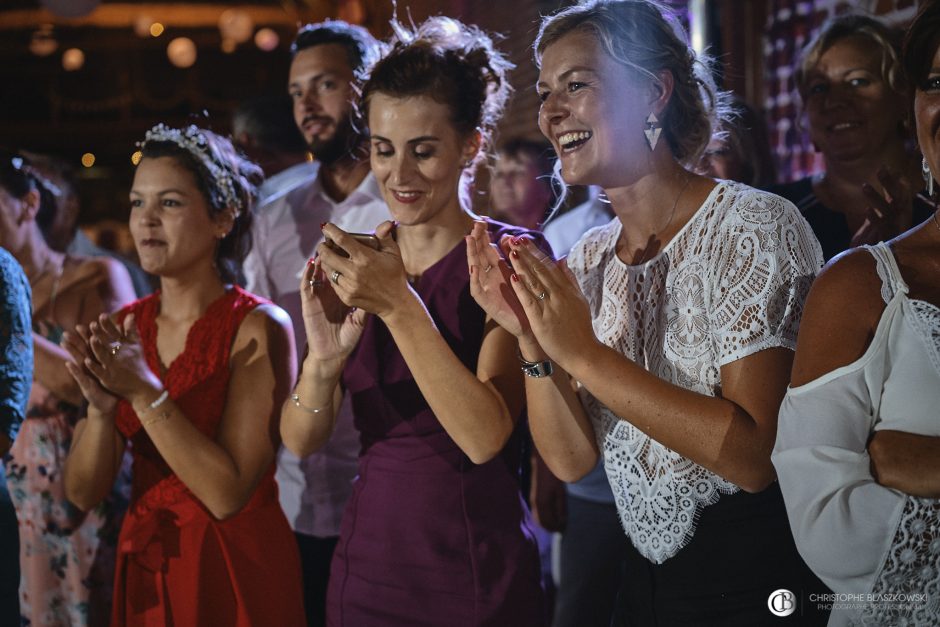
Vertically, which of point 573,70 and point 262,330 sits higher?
point 573,70

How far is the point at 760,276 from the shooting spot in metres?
1.42

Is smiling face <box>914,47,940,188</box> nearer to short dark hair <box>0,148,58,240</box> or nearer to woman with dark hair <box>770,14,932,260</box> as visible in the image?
woman with dark hair <box>770,14,932,260</box>

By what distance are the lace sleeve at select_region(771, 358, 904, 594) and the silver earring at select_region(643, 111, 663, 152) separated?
58cm

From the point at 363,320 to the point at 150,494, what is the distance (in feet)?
2.29

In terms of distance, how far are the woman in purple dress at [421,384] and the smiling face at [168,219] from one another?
494mm

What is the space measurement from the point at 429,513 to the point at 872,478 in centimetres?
87

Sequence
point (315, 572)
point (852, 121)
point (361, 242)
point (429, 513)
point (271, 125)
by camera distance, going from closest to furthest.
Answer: point (361, 242) → point (429, 513) → point (852, 121) → point (315, 572) → point (271, 125)

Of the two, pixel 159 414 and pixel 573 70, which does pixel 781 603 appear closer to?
pixel 573 70

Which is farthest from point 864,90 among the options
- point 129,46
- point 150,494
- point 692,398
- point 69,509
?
point 129,46

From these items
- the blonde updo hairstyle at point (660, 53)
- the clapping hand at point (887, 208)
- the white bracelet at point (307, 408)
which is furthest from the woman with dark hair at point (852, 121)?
the white bracelet at point (307, 408)

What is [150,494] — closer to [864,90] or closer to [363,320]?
[363,320]

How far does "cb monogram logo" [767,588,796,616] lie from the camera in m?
1.48

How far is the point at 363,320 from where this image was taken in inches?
70.0

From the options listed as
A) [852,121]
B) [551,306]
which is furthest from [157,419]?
[852,121]
